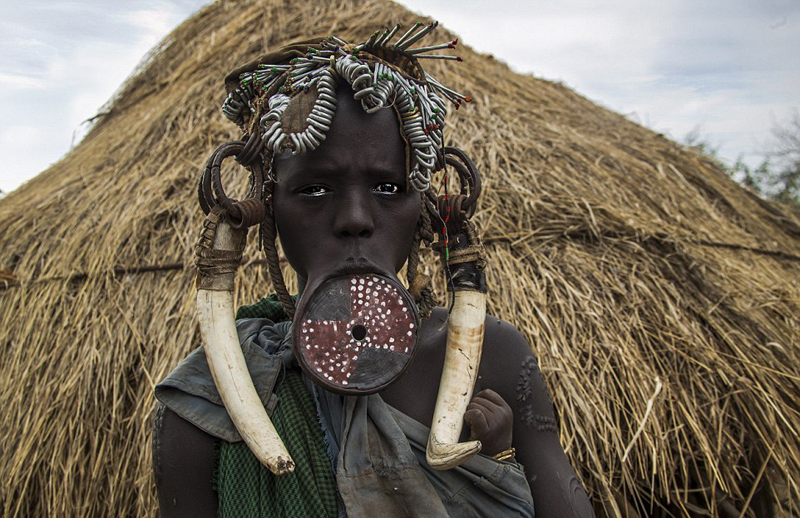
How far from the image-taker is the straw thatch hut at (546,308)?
7.54ft

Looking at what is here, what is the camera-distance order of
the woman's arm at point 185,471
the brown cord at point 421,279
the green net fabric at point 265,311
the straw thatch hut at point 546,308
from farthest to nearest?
the straw thatch hut at point 546,308, the green net fabric at point 265,311, the brown cord at point 421,279, the woman's arm at point 185,471

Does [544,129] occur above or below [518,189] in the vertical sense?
above

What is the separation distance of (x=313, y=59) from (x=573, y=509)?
1039mm

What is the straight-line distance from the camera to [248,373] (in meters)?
1.25

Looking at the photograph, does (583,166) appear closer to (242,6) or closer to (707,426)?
(707,426)

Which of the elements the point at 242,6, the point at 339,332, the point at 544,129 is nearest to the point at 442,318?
the point at 339,332

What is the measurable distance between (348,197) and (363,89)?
200 mm

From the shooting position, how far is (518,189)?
9.75ft

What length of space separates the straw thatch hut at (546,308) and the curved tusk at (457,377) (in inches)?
41.3

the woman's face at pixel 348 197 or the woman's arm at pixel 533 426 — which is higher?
the woman's face at pixel 348 197

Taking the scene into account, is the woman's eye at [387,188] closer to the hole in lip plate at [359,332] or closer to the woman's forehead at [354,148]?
the woman's forehead at [354,148]

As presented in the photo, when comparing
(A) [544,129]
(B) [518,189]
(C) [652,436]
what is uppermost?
(A) [544,129]

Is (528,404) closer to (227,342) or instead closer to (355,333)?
(355,333)

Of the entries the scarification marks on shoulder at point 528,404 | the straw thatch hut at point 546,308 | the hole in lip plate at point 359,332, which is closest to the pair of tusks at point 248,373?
the scarification marks on shoulder at point 528,404
